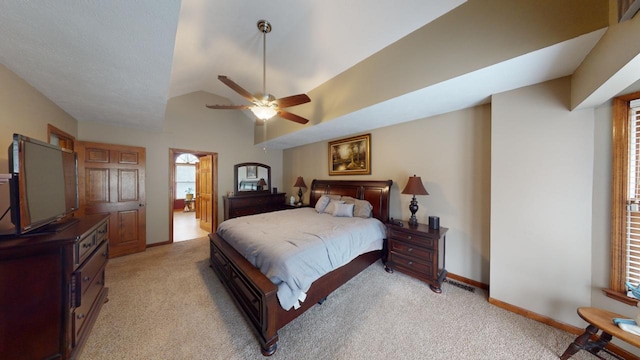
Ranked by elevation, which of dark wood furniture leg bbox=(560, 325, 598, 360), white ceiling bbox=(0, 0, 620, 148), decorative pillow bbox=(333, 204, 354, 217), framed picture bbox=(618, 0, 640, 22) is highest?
white ceiling bbox=(0, 0, 620, 148)

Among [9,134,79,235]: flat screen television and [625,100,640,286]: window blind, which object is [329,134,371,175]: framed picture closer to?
[625,100,640,286]: window blind

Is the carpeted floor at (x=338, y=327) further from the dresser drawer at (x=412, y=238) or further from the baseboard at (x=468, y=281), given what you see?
the dresser drawer at (x=412, y=238)

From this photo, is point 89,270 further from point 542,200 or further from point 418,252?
point 542,200

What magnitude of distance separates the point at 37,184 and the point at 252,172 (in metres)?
3.99

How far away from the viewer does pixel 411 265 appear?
2654 mm

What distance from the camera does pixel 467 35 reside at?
1.75m

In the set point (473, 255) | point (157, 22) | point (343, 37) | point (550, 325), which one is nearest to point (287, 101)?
point (343, 37)

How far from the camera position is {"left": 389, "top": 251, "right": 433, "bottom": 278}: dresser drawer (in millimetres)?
2506

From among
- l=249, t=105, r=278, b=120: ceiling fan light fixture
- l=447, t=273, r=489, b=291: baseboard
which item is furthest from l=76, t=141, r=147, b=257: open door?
l=447, t=273, r=489, b=291: baseboard

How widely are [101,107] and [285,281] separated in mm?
3497

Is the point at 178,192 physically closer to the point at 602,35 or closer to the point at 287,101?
the point at 287,101

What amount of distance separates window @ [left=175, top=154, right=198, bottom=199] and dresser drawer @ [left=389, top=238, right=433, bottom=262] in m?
8.95

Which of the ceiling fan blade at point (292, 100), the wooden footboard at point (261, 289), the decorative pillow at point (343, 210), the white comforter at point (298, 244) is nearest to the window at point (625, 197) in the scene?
the white comforter at point (298, 244)

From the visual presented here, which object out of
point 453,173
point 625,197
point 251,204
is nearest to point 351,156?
point 453,173
